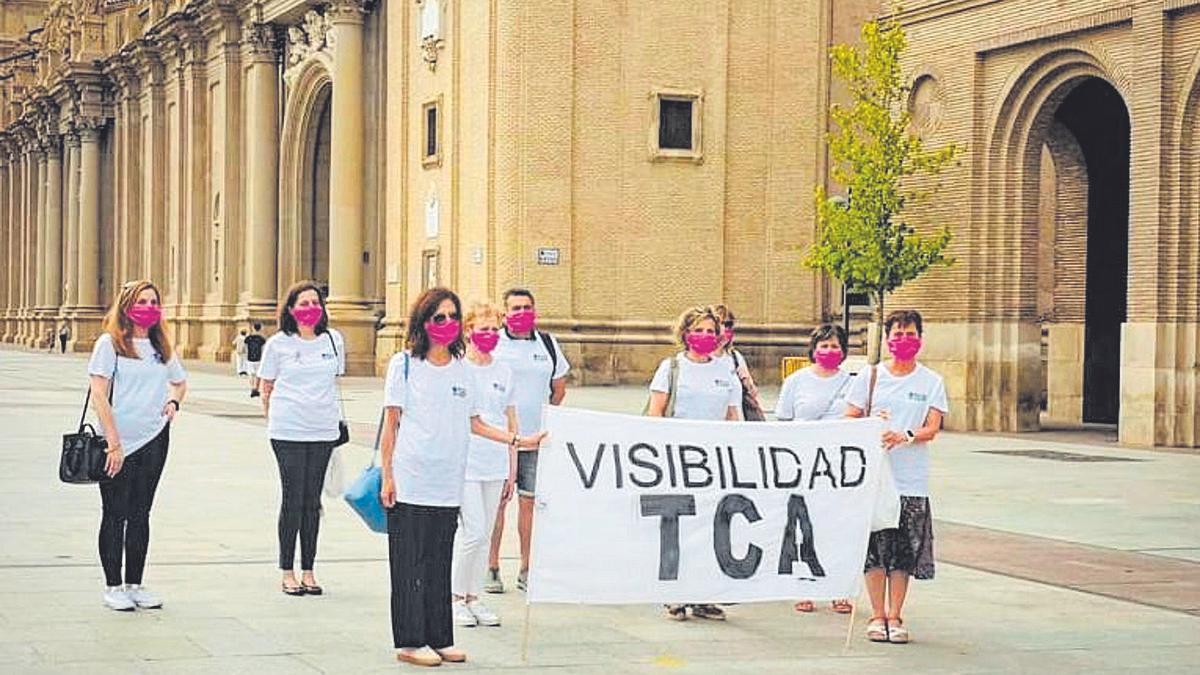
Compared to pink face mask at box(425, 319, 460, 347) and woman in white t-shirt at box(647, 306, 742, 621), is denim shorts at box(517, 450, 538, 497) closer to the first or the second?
woman in white t-shirt at box(647, 306, 742, 621)

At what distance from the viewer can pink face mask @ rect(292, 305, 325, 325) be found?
11.3 metres

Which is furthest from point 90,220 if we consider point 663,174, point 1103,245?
point 1103,245

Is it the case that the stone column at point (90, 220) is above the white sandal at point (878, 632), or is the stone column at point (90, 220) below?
above

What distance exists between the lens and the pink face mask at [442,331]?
9.19 meters

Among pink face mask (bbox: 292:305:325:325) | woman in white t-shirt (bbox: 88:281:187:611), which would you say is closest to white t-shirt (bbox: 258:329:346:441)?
pink face mask (bbox: 292:305:325:325)

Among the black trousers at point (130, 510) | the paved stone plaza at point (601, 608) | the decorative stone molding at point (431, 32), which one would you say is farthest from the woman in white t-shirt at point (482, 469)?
the decorative stone molding at point (431, 32)

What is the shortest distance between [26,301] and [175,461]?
7931 centimetres

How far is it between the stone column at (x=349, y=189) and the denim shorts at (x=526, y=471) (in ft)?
114

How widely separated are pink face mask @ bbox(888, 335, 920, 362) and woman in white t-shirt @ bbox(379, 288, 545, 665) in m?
2.40

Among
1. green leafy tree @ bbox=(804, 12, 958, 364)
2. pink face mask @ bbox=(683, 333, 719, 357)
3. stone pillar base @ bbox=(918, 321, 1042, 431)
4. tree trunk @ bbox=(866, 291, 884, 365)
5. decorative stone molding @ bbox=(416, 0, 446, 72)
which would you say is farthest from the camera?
decorative stone molding @ bbox=(416, 0, 446, 72)

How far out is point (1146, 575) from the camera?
1223cm

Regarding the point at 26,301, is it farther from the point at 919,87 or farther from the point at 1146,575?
the point at 1146,575

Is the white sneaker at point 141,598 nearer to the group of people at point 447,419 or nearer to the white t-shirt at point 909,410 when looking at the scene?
the group of people at point 447,419

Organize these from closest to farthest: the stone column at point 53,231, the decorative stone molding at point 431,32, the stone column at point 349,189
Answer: the decorative stone molding at point 431,32 → the stone column at point 349,189 → the stone column at point 53,231
